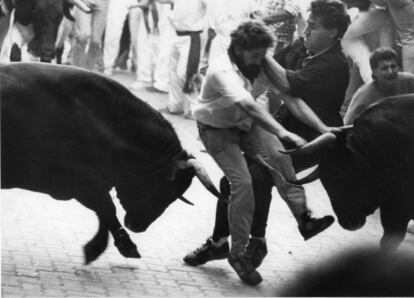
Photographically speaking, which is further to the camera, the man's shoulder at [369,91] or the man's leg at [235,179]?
the man's shoulder at [369,91]

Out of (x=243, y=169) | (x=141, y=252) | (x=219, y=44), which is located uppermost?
(x=243, y=169)

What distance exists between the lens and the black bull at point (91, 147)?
6602 millimetres

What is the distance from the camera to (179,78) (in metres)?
15.0

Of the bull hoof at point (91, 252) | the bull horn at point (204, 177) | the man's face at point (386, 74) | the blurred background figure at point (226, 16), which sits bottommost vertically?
the blurred background figure at point (226, 16)

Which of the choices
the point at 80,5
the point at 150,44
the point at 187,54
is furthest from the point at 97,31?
the point at 187,54

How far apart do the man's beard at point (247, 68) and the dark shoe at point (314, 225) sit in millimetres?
931

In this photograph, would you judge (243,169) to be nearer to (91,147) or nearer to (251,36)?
(251,36)

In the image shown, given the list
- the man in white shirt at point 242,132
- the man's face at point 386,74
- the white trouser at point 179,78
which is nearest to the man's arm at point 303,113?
the man in white shirt at point 242,132

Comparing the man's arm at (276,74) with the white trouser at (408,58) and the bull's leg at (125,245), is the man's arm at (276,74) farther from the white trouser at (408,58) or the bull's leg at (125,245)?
the white trouser at (408,58)

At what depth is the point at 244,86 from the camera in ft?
21.1

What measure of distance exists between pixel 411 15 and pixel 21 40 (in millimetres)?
5455

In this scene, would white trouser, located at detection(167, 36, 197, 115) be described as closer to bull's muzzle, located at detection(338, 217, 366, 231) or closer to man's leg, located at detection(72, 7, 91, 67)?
man's leg, located at detection(72, 7, 91, 67)

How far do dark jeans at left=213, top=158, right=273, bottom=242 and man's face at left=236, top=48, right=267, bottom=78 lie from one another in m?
0.64

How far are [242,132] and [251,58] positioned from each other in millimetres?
492
